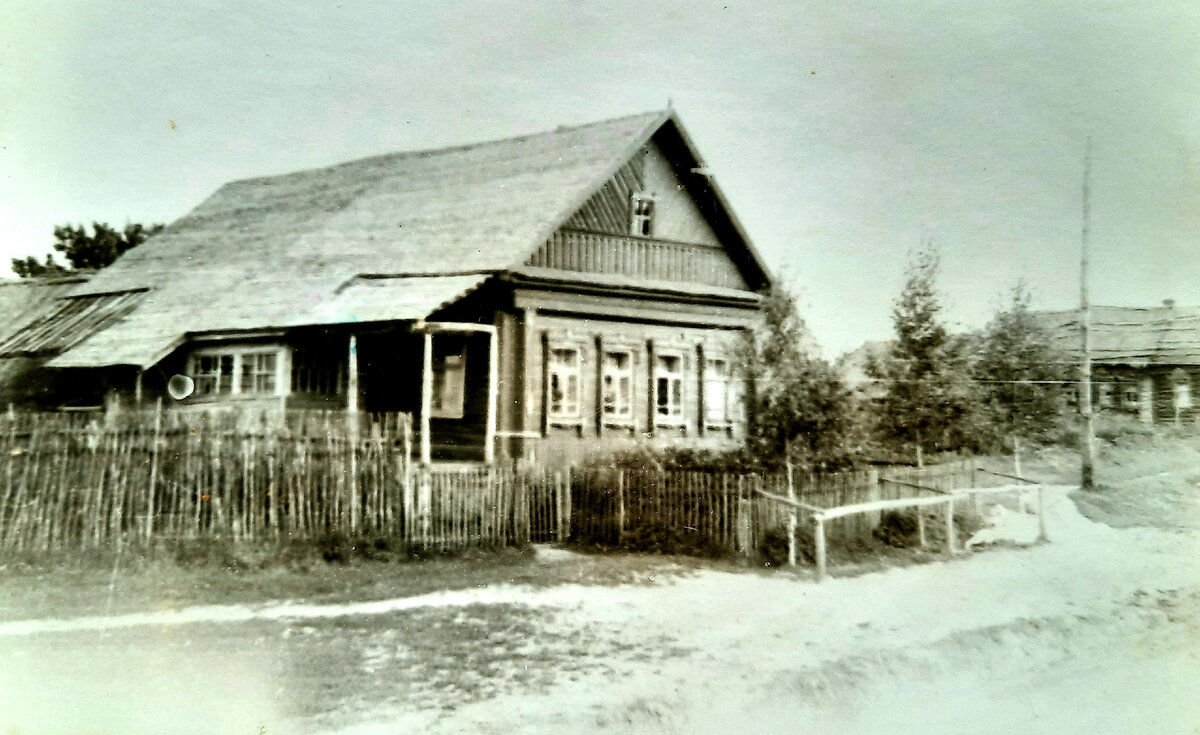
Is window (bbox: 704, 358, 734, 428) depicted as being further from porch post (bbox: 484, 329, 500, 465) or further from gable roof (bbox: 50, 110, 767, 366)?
porch post (bbox: 484, 329, 500, 465)

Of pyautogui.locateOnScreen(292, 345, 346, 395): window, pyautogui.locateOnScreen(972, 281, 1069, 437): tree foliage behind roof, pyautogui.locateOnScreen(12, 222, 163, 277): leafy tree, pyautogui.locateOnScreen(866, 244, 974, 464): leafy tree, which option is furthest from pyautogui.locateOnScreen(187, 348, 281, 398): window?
pyautogui.locateOnScreen(972, 281, 1069, 437): tree foliage behind roof

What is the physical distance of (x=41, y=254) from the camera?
6.22 metres

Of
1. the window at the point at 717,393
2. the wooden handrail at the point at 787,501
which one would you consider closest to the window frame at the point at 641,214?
the window at the point at 717,393

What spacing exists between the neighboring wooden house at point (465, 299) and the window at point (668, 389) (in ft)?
0.05

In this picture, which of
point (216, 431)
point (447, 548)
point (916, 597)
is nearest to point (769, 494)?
point (916, 597)

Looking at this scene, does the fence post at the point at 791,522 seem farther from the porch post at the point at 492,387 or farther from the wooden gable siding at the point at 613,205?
the wooden gable siding at the point at 613,205

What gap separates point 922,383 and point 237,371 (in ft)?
14.8

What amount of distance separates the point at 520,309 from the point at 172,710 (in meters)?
3.46

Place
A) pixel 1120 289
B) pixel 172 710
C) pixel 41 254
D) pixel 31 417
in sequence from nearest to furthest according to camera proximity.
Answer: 1. pixel 172 710
2. pixel 31 417
3. pixel 41 254
4. pixel 1120 289

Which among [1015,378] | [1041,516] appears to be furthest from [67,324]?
[1041,516]

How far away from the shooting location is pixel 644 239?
735 centimetres

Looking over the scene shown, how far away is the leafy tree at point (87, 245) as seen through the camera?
6.22 meters

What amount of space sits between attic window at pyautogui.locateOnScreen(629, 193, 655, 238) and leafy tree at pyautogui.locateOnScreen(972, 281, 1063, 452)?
255cm

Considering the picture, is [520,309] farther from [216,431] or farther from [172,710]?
[172,710]
